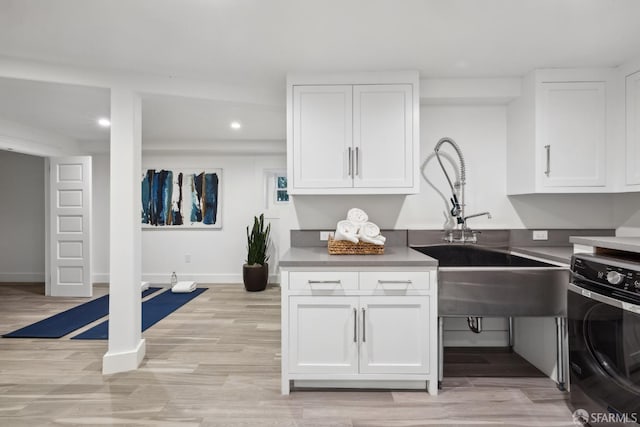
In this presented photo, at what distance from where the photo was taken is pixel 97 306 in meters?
4.08

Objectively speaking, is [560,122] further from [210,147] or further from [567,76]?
[210,147]

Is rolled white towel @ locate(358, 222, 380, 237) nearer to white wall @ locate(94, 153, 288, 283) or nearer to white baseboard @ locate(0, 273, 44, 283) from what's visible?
white wall @ locate(94, 153, 288, 283)

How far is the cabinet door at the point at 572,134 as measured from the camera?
2359 millimetres

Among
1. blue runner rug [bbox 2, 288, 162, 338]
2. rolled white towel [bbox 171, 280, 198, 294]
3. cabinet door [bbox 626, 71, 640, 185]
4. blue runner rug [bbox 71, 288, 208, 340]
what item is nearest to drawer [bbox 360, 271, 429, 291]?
cabinet door [bbox 626, 71, 640, 185]

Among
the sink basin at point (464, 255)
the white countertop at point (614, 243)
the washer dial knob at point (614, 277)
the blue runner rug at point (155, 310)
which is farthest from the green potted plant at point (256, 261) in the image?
the washer dial knob at point (614, 277)

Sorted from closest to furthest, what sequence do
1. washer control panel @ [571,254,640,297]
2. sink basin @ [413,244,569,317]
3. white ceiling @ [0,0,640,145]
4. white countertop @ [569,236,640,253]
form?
washer control panel @ [571,254,640,297] < white countertop @ [569,236,640,253] < white ceiling @ [0,0,640,145] < sink basin @ [413,244,569,317]

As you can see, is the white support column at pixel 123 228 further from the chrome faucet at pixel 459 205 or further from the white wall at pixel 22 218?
the white wall at pixel 22 218

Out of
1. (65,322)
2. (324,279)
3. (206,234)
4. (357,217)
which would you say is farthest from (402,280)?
(206,234)

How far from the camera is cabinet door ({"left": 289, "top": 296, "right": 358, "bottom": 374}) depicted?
2016mm

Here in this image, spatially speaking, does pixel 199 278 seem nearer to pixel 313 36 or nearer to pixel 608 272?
pixel 313 36

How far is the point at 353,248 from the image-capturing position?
7.48 feet

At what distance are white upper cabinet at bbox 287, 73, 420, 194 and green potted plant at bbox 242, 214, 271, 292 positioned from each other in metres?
A: 2.64

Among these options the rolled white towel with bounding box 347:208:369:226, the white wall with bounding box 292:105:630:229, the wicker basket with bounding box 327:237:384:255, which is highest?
the white wall with bounding box 292:105:630:229

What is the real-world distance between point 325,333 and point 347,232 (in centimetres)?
66
